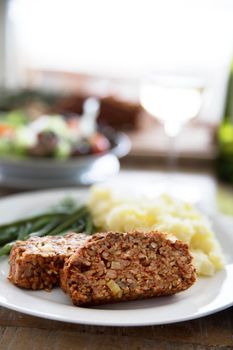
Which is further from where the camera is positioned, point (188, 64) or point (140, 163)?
point (188, 64)

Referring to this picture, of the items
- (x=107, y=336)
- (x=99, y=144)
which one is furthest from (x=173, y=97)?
(x=107, y=336)

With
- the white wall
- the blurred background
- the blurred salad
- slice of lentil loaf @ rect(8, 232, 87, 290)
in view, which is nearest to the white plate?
slice of lentil loaf @ rect(8, 232, 87, 290)

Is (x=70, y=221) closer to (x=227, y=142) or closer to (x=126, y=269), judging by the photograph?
(x=126, y=269)

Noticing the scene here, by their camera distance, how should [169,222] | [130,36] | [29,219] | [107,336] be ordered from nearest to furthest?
[107,336] → [169,222] → [29,219] → [130,36]

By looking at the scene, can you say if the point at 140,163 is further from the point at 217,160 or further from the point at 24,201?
the point at 24,201

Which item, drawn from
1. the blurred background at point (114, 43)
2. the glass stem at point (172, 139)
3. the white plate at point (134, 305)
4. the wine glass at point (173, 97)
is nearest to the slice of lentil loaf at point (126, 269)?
the white plate at point (134, 305)

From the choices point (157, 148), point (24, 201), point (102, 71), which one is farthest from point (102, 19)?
point (24, 201)

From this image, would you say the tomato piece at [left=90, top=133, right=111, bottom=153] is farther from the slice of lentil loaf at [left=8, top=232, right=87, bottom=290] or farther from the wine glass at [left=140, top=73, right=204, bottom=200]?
the slice of lentil loaf at [left=8, top=232, right=87, bottom=290]
